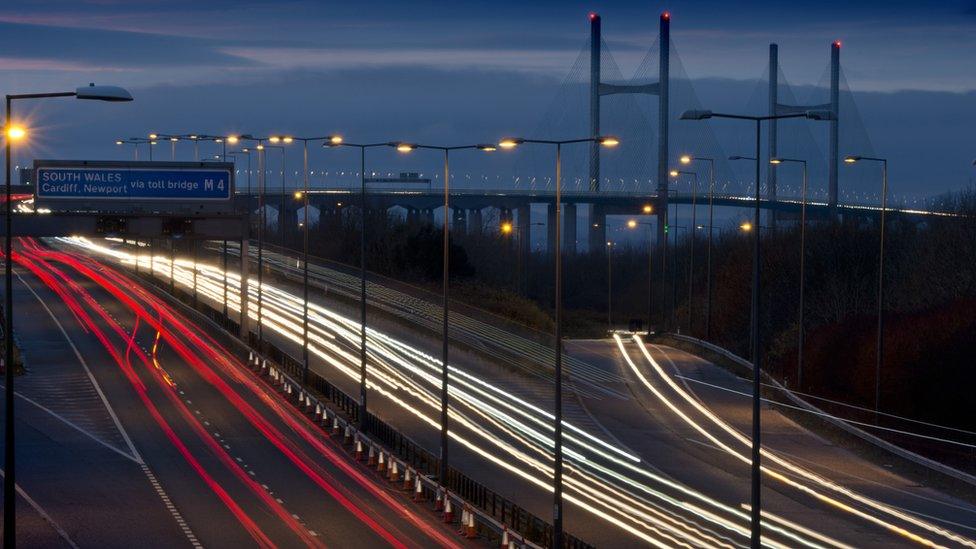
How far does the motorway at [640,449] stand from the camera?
1105 inches

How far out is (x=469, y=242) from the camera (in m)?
117

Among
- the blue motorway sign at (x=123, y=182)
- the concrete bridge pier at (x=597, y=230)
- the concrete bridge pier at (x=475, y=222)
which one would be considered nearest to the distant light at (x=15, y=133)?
the blue motorway sign at (x=123, y=182)

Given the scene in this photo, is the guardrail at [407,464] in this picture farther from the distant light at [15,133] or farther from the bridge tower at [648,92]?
the bridge tower at [648,92]

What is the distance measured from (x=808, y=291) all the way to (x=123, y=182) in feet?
120

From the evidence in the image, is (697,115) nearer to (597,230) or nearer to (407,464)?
(407,464)

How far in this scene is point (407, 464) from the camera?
31.2 metres

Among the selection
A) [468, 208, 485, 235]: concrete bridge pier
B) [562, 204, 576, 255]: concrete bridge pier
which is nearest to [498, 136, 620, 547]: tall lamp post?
[562, 204, 576, 255]: concrete bridge pier

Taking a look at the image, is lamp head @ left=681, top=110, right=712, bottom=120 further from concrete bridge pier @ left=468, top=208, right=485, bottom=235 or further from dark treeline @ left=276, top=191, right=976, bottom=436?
concrete bridge pier @ left=468, top=208, right=485, bottom=235

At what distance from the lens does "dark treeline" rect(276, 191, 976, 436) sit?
43000mm

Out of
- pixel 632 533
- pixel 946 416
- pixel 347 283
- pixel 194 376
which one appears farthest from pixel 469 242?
pixel 632 533

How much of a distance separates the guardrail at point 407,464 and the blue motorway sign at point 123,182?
6.86 meters

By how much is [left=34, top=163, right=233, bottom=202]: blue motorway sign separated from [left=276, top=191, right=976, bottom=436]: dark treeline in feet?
76.5

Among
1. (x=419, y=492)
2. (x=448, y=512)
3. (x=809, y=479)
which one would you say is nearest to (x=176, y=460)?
(x=419, y=492)

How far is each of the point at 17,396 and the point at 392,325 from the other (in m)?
24.4
